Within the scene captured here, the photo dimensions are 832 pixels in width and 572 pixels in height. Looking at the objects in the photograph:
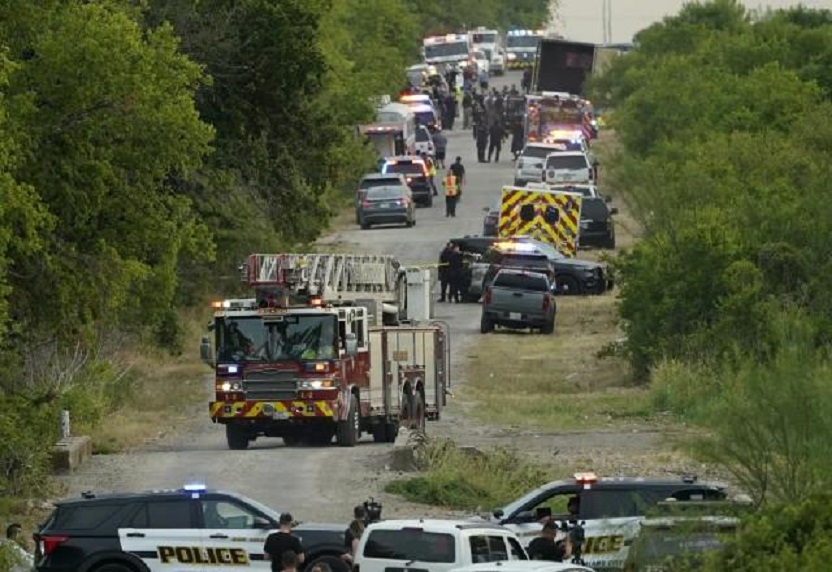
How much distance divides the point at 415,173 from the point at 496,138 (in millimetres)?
14914

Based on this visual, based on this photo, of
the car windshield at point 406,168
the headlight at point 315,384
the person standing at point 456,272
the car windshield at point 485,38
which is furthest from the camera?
the car windshield at point 485,38

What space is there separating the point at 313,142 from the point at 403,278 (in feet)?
29.2

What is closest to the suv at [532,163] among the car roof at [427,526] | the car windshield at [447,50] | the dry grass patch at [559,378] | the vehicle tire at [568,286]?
the vehicle tire at [568,286]

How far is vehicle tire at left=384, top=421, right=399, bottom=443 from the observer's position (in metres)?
37.9

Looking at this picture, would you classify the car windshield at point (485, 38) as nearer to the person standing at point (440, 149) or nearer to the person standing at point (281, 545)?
the person standing at point (440, 149)

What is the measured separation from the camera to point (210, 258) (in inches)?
1416

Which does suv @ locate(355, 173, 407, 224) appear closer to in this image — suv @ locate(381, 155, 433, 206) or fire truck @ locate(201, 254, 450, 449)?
suv @ locate(381, 155, 433, 206)

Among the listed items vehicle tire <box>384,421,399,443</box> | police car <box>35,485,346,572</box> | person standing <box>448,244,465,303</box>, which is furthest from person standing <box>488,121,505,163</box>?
police car <box>35,485,346,572</box>

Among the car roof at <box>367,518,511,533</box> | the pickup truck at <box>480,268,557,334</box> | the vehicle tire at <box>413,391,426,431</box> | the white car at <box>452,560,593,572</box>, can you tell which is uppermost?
the white car at <box>452,560,593,572</box>

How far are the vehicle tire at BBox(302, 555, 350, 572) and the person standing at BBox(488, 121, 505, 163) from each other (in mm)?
67853

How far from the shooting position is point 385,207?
236 ft

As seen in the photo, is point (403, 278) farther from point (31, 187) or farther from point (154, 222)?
point (31, 187)

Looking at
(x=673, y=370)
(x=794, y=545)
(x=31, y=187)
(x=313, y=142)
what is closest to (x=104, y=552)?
(x=31, y=187)

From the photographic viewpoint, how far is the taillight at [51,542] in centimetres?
2495
